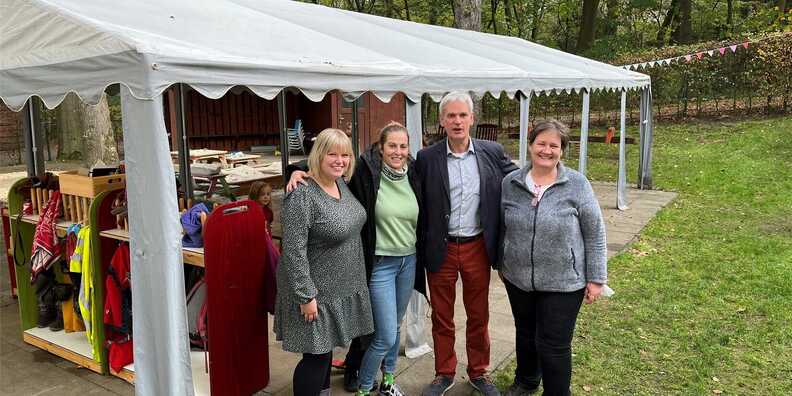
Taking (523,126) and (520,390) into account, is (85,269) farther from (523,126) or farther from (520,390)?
(523,126)

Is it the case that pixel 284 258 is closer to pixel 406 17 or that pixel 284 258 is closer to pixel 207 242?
pixel 207 242

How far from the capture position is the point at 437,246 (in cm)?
332

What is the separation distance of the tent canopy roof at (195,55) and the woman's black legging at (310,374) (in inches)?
54.4

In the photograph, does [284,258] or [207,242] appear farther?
[207,242]

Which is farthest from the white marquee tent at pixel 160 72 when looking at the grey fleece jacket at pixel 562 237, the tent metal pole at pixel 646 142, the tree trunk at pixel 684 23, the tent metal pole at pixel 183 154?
the tree trunk at pixel 684 23

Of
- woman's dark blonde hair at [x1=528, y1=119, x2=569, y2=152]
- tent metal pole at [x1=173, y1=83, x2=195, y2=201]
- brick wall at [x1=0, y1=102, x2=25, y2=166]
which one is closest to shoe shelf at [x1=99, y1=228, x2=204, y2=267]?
tent metal pole at [x1=173, y1=83, x2=195, y2=201]

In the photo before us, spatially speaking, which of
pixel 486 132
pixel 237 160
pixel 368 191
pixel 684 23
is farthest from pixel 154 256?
pixel 684 23

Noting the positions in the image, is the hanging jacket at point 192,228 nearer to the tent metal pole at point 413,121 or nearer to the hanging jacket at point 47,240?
the hanging jacket at point 47,240

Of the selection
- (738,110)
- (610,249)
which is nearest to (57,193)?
(610,249)

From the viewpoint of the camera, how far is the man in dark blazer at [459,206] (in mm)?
3309

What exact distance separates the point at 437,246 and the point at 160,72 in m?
1.60

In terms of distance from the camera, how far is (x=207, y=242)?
127 inches

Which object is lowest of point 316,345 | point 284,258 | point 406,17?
point 316,345

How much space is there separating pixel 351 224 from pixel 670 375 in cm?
244
